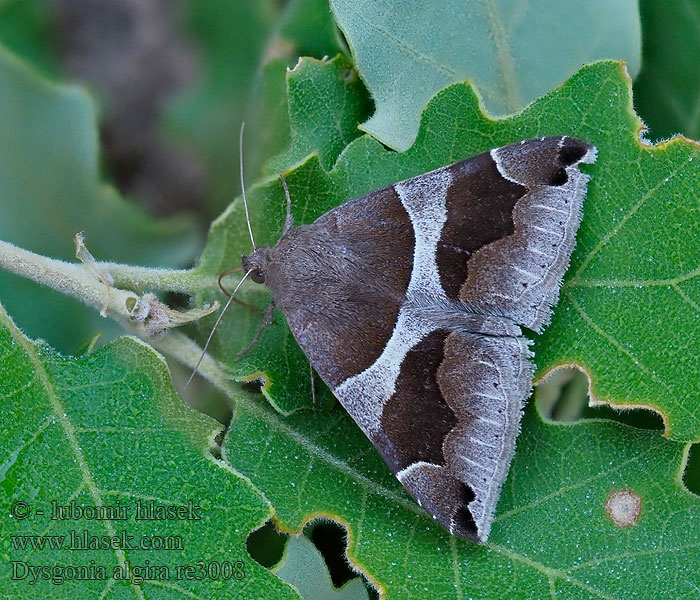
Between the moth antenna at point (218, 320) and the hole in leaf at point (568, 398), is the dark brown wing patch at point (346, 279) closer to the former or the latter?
the moth antenna at point (218, 320)

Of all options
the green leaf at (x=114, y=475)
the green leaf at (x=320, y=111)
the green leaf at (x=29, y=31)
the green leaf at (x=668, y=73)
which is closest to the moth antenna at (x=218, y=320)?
the green leaf at (x=114, y=475)

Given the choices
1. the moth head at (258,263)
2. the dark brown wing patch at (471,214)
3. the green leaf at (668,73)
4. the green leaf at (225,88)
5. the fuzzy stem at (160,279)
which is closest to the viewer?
the dark brown wing patch at (471,214)

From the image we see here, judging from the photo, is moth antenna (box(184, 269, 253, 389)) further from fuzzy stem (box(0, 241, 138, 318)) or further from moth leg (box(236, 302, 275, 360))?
fuzzy stem (box(0, 241, 138, 318))

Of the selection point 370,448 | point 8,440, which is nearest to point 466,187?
point 370,448

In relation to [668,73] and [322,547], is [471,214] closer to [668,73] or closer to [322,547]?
[668,73]

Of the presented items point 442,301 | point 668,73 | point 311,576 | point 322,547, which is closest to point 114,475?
point 311,576

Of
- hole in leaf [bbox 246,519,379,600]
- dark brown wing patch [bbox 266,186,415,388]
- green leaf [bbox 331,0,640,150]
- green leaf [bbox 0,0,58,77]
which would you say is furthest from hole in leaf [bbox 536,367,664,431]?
green leaf [bbox 0,0,58,77]
